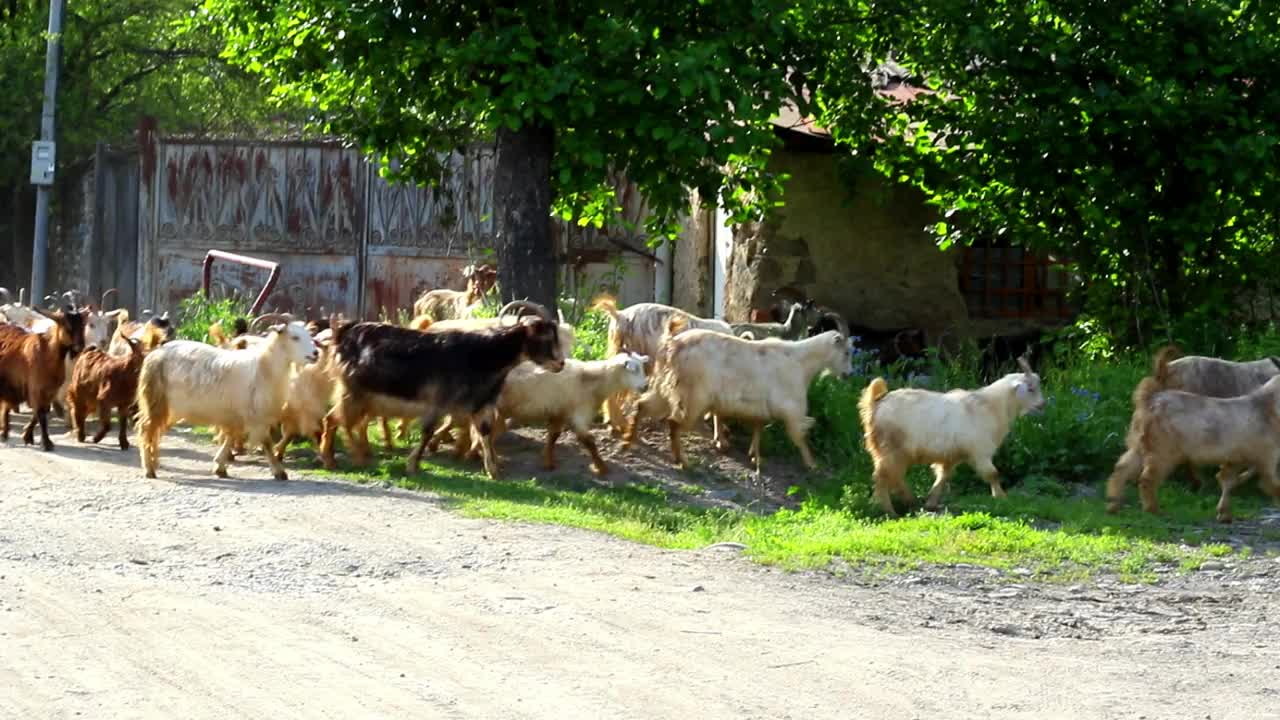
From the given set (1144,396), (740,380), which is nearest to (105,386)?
(740,380)

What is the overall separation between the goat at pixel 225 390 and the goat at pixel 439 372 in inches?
15.8

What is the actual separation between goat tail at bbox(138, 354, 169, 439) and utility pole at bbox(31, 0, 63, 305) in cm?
881

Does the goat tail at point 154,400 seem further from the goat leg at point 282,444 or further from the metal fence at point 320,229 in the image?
the metal fence at point 320,229

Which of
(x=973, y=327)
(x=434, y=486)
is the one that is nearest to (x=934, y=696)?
(x=434, y=486)

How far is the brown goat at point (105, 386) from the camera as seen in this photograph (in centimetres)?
1362

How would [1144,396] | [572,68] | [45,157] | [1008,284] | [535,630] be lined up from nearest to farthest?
1. [535,630]
2. [1144,396]
3. [572,68]
4. [1008,284]
5. [45,157]

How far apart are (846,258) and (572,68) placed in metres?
6.19

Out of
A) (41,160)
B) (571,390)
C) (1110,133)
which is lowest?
(571,390)

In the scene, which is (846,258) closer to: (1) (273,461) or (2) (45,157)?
(1) (273,461)

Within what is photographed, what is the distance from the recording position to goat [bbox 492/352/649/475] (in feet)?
41.4

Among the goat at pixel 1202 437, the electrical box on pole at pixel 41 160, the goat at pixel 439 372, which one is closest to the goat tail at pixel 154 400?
the goat at pixel 439 372

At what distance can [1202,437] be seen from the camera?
1090cm

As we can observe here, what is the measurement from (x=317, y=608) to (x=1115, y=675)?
3.56m

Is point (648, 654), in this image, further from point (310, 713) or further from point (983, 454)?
point (983, 454)
